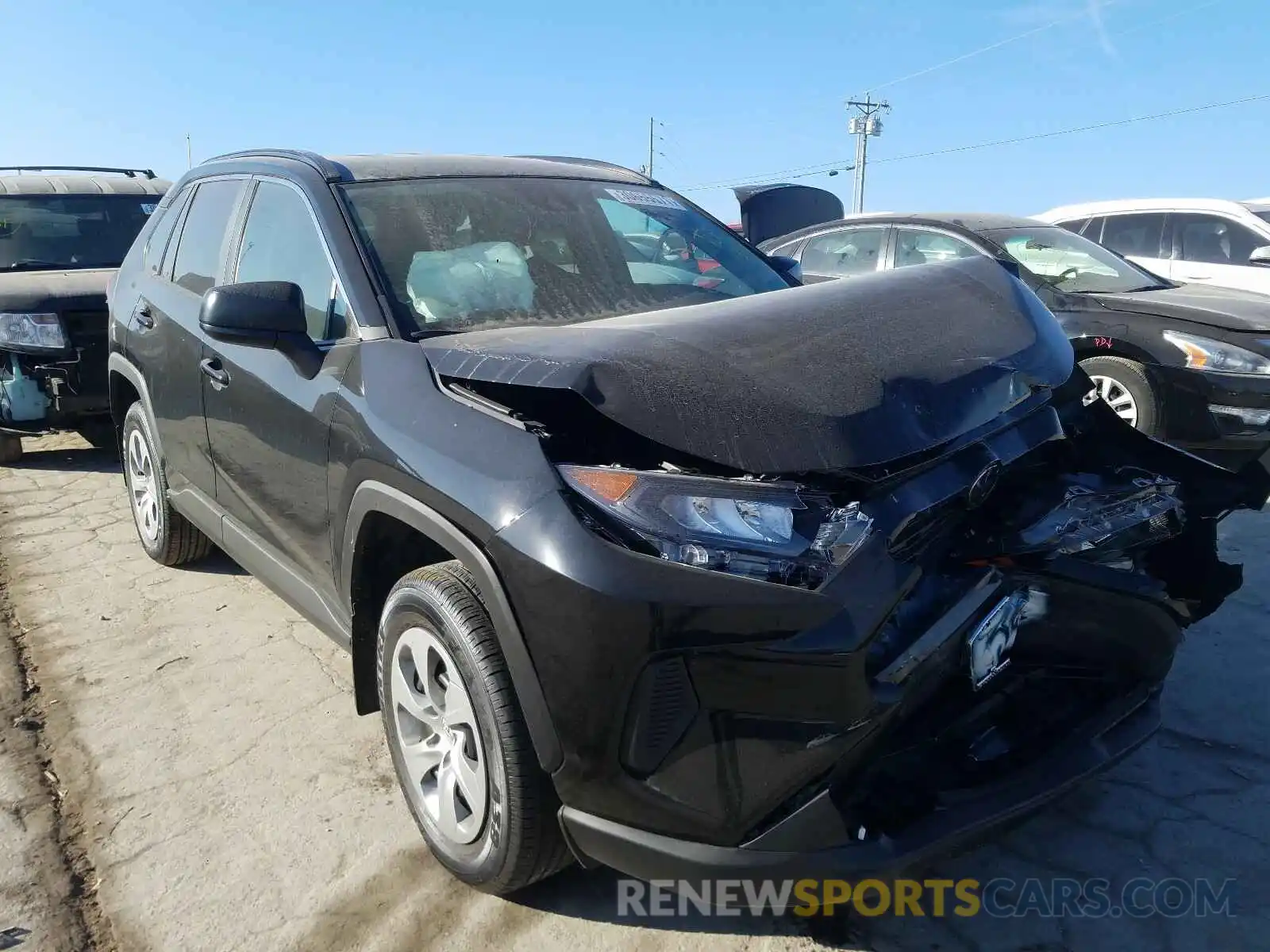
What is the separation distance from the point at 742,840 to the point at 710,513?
2.06 ft

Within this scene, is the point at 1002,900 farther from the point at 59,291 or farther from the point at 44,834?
the point at 59,291

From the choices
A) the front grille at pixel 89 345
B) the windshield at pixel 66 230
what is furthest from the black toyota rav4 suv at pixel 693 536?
the windshield at pixel 66 230

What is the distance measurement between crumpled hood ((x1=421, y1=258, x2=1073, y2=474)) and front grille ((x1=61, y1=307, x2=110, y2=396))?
463 centimetres

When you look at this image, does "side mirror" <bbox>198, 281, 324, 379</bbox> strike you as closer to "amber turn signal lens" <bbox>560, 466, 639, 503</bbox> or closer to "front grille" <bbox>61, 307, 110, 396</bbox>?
"amber turn signal lens" <bbox>560, 466, 639, 503</bbox>

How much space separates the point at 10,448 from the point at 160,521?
3065mm

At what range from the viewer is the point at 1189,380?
216 inches

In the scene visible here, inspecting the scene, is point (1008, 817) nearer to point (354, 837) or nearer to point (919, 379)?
point (919, 379)

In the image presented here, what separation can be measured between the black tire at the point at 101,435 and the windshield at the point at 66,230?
125 cm

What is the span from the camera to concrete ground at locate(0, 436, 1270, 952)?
7.53 ft

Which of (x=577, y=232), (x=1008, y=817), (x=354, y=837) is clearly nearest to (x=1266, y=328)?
(x=577, y=232)

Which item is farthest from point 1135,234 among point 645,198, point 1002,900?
point 1002,900

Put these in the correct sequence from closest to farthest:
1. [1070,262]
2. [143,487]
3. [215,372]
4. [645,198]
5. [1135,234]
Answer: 1. [215,372]
2. [645,198]
3. [143,487]
4. [1070,262]
5. [1135,234]

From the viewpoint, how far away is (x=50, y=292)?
606 centimetres

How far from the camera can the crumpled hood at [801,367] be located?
197 centimetres
